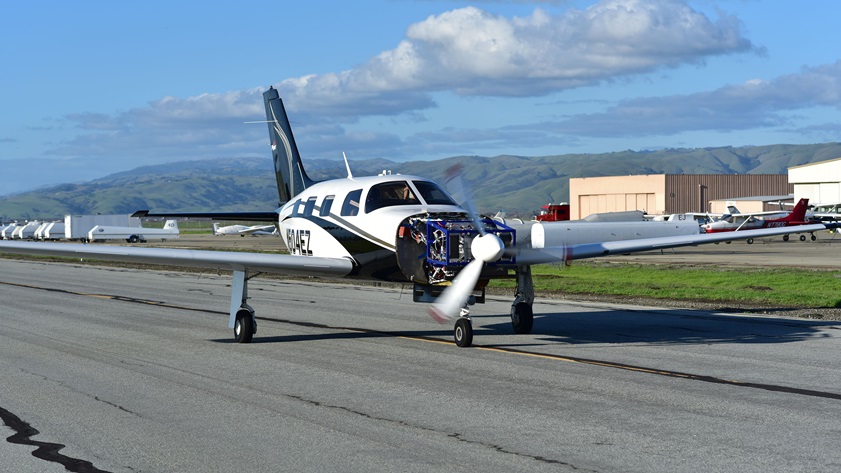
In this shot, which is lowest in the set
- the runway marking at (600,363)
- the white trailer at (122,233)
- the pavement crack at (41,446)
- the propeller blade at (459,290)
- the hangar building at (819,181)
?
the pavement crack at (41,446)

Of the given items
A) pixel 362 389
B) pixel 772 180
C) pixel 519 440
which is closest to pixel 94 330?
pixel 362 389

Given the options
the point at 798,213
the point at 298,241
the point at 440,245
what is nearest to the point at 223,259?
the point at 298,241

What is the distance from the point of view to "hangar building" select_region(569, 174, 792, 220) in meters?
130

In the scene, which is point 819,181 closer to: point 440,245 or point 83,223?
point 83,223

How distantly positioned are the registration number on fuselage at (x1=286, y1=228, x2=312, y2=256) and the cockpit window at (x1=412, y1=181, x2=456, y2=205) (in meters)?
3.19

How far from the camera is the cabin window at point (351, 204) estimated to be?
56.0 feet

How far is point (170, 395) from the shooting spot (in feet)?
36.8

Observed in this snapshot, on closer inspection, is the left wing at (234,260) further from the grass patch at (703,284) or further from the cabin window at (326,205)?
the grass patch at (703,284)

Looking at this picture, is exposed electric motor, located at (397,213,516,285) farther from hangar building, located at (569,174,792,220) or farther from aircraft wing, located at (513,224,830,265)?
hangar building, located at (569,174,792,220)

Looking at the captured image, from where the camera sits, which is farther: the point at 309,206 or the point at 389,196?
the point at 309,206

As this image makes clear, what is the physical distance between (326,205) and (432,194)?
2727 mm

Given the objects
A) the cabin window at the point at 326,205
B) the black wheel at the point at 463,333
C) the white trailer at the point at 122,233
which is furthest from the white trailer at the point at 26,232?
the black wheel at the point at 463,333

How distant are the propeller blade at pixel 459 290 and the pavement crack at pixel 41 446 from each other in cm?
645

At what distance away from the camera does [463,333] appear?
49.8 feet
